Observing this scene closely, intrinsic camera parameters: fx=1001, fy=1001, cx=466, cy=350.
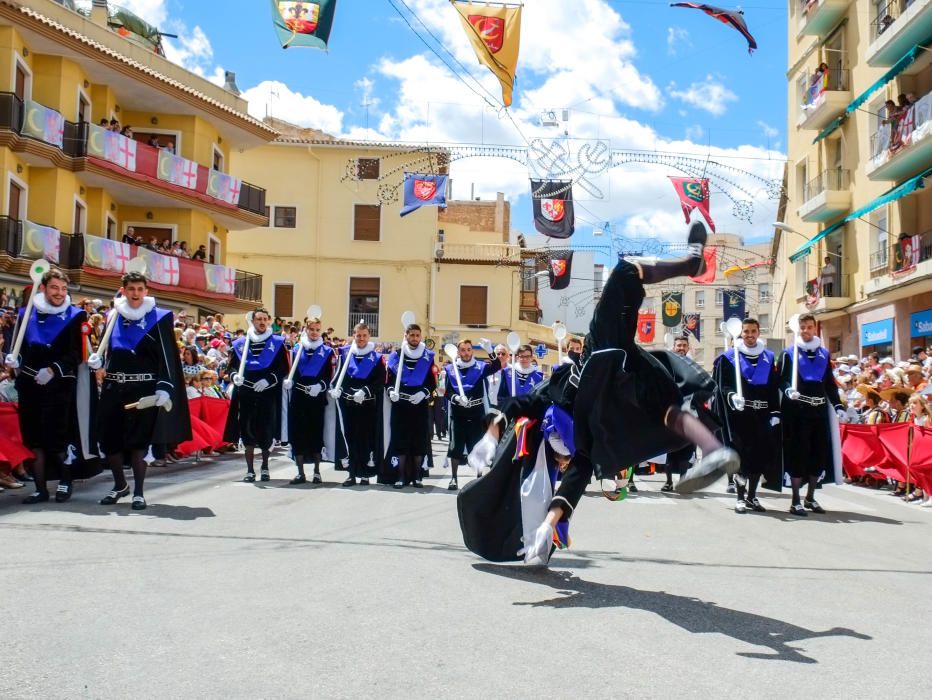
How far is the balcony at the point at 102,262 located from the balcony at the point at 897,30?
21.4 m

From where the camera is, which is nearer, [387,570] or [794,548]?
[387,570]

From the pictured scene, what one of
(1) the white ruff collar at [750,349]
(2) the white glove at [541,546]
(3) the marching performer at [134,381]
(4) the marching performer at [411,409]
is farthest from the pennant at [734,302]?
(2) the white glove at [541,546]

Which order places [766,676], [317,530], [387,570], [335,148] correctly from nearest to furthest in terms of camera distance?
[766,676] < [387,570] < [317,530] < [335,148]

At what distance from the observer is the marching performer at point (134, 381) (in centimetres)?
885

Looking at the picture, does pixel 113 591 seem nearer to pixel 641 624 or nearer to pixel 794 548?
pixel 641 624

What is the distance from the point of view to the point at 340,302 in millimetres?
47406

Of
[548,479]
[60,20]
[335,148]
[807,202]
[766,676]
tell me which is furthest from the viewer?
[335,148]

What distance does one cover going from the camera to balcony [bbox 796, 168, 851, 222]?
3272 cm

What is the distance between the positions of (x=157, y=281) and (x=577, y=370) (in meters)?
26.3

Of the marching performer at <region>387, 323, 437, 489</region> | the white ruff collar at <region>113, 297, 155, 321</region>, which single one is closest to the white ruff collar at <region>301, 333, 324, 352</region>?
the marching performer at <region>387, 323, 437, 489</region>

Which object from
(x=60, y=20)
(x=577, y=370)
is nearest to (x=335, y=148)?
(x=60, y=20)

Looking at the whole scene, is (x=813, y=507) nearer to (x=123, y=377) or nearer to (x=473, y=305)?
(x=123, y=377)

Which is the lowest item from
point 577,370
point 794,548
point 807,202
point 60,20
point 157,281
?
point 794,548

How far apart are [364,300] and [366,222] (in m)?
3.73
